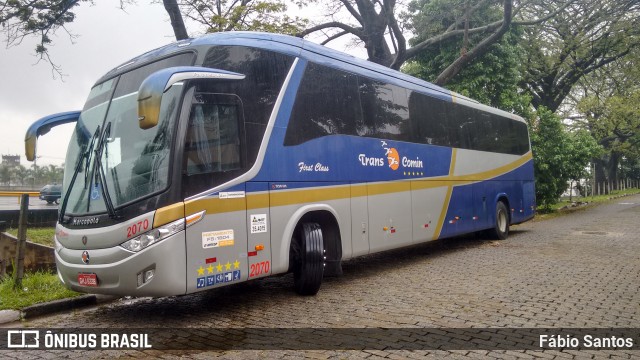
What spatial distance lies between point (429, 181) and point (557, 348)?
6.01 metres

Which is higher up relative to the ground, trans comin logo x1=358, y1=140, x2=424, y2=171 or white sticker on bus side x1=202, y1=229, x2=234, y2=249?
trans comin logo x1=358, y1=140, x2=424, y2=171

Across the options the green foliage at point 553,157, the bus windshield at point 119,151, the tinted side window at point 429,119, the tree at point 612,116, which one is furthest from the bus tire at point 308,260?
the tree at point 612,116

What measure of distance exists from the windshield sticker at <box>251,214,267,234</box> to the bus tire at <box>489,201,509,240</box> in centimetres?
883

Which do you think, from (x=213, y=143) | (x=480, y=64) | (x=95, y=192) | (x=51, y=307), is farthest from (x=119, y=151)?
(x=480, y=64)

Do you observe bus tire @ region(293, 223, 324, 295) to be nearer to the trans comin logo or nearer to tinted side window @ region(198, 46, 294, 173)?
tinted side window @ region(198, 46, 294, 173)

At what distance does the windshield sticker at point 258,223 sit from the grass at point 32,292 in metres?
2.92

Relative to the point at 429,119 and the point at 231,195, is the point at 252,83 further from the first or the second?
the point at 429,119

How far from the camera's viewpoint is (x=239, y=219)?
6.46m

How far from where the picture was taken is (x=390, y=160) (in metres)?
9.47

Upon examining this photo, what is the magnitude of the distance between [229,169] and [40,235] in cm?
890

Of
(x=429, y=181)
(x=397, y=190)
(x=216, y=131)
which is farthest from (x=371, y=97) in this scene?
(x=216, y=131)

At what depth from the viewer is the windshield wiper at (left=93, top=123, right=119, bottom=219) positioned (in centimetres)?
585

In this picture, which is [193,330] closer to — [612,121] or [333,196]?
[333,196]

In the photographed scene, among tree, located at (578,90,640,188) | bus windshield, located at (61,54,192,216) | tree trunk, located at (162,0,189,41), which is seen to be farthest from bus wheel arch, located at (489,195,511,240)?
tree, located at (578,90,640,188)
